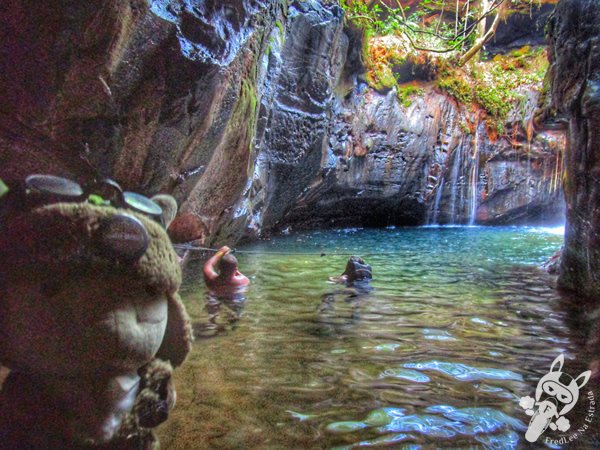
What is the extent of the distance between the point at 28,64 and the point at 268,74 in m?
4.36

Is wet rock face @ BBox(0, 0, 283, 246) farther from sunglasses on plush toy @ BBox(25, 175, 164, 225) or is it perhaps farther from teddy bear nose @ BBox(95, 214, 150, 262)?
teddy bear nose @ BBox(95, 214, 150, 262)

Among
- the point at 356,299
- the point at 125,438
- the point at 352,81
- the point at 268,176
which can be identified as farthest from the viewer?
the point at 352,81

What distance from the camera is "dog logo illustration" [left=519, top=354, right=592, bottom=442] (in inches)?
75.7

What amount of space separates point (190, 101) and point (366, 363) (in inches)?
100

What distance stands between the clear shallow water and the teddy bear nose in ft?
3.18

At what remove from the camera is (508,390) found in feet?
7.61

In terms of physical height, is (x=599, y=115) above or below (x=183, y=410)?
above

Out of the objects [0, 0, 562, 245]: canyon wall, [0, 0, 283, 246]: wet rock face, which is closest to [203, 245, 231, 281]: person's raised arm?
[0, 0, 562, 245]: canyon wall

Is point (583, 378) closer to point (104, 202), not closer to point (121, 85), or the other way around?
point (104, 202)

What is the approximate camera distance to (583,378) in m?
2.34

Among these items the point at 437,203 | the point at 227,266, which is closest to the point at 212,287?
the point at 227,266

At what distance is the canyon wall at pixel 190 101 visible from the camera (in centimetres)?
235

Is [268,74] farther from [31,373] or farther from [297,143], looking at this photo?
[31,373]

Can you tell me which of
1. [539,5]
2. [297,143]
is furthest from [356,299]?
[539,5]
